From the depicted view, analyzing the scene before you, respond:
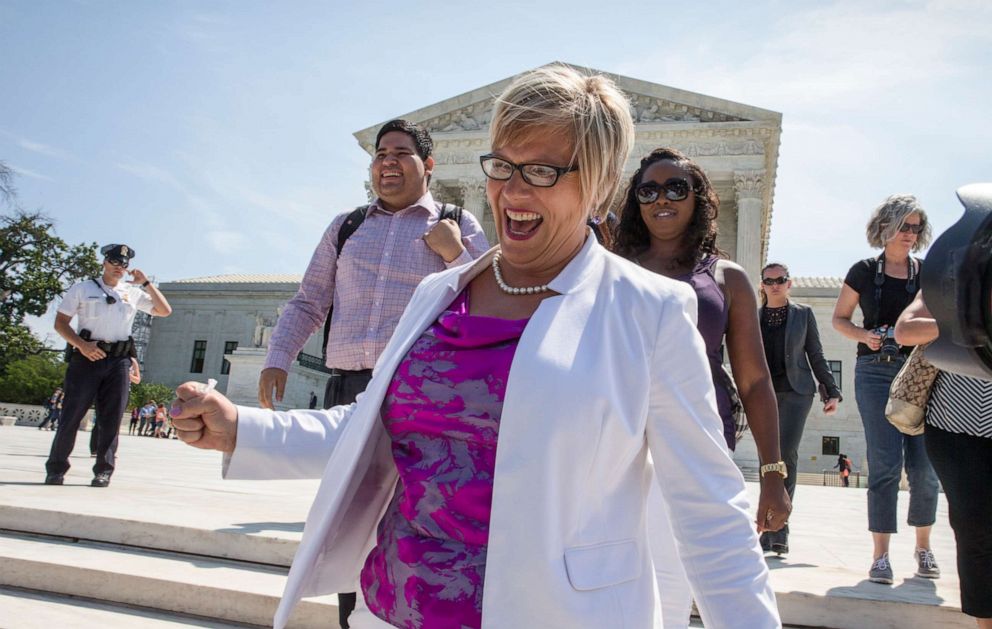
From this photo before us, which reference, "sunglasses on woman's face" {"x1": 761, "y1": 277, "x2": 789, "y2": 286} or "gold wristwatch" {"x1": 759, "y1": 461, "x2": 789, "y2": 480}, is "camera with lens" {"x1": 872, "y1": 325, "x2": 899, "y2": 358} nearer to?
"sunglasses on woman's face" {"x1": 761, "y1": 277, "x2": 789, "y2": 286}

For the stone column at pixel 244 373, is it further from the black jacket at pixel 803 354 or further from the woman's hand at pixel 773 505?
the woman's hand at pixel 773 505

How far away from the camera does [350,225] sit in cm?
334

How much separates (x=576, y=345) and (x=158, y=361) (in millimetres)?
56042

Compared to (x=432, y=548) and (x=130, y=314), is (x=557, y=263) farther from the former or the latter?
(x=130, y=314)

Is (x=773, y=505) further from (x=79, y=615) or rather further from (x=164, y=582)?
(x=79, y=615)

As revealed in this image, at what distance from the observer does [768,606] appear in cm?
125

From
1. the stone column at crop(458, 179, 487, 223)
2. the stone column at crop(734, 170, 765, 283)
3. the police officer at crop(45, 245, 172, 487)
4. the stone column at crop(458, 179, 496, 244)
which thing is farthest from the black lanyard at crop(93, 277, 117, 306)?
the stone column at crop(734, 170, 765, 283)

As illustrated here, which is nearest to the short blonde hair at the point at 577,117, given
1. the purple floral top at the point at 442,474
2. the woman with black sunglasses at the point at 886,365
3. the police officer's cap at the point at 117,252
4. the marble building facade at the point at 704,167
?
the purple floral top at the point at 442,474

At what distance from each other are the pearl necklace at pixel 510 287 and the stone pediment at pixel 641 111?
2737cm

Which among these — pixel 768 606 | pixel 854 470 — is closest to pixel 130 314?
pixel 768 606

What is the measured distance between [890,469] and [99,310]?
5.92 meters

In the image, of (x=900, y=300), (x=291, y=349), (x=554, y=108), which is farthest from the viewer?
(x=900, y=300)

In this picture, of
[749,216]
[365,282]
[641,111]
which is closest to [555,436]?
[365,282]

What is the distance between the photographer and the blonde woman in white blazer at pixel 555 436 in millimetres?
1249
